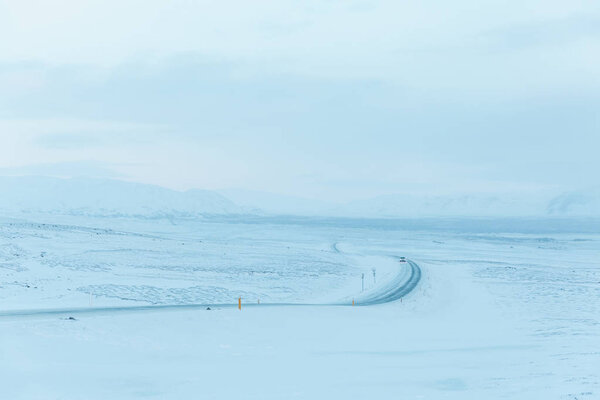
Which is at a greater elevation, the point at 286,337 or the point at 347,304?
the point at 286,337

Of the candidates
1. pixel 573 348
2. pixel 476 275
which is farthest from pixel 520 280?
pixel 573 348

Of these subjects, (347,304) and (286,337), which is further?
(347,304)

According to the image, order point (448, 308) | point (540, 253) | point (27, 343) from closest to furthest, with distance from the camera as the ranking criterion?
A: point (27, 343), point (448, 308), point (540, 253)

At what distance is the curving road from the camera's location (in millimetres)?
30422

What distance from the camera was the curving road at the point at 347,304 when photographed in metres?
30.4

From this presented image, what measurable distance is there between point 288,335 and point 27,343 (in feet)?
36.6

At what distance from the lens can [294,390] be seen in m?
18.3

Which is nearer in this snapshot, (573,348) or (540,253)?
(573,348)

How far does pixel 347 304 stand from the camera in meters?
41.7

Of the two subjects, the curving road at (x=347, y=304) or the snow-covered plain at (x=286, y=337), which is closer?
the snow-covered plain at (x=286, y=337)

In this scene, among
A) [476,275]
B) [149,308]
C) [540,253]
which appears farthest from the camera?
[540,253]

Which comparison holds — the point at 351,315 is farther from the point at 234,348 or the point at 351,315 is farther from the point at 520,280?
the point at 520,280

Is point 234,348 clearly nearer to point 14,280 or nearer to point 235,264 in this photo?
point 14,280

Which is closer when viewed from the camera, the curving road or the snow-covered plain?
the snow-covered plain
